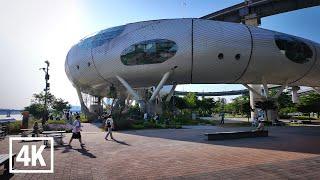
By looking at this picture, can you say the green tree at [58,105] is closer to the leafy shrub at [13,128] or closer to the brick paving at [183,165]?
the leafy shrub at [13,128]

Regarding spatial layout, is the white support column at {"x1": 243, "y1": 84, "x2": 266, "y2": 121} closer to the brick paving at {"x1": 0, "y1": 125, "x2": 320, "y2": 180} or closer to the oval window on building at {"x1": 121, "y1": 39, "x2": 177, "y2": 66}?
the oval window on building at {"x1": 121, "y1": 39, "x2": 177, "y2": 66}

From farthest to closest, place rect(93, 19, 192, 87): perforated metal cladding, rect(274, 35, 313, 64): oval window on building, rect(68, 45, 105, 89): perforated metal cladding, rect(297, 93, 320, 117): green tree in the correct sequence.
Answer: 1. rect(297, 93, 320, 117): green tree
2. rect(68, 45, 105, 89): perforated metal cladding
3. rect(274, 35, 313, 64): oval window on building
4. rect(93, 19, 192, 87): perforated metal cladding

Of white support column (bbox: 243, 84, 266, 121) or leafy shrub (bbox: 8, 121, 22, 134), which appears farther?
white support column (bbox: 243, 84, 266, 121)

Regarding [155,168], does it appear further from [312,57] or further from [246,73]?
[312,57]

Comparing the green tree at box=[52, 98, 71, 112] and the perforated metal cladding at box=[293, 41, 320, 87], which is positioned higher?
the perforated metal cladding at box=[293, 41, 320, 87]

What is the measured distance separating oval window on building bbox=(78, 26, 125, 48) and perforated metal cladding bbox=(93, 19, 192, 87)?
89 centimetres

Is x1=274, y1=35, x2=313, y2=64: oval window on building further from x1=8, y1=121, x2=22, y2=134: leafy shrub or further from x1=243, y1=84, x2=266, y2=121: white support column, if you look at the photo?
x1=8, y1=121, x2=22, y2=134: leafy shrub

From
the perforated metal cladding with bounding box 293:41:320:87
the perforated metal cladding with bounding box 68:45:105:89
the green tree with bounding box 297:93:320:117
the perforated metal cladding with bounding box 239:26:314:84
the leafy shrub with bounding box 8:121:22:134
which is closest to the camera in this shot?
the leafy shrub with bounding box 8:121:22:134

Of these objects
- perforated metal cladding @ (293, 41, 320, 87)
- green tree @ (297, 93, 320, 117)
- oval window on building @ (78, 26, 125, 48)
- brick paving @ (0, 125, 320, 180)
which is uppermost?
oval window on building @ (78, 26, 125, 48)

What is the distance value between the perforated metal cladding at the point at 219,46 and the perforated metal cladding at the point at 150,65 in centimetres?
137

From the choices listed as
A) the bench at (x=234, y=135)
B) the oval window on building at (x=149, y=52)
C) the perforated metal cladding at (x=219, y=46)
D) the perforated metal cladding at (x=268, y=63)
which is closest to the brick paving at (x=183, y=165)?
the bench at (x=234, y=135)

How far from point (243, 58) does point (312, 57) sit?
12945 millimetres

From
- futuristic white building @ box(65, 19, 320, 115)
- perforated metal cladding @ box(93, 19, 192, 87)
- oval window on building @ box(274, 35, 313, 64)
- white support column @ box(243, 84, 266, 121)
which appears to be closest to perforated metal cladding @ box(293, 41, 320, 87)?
futuristic white building @ box(65, 19, 320, 115)

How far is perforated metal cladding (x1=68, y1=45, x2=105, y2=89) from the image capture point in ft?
159
